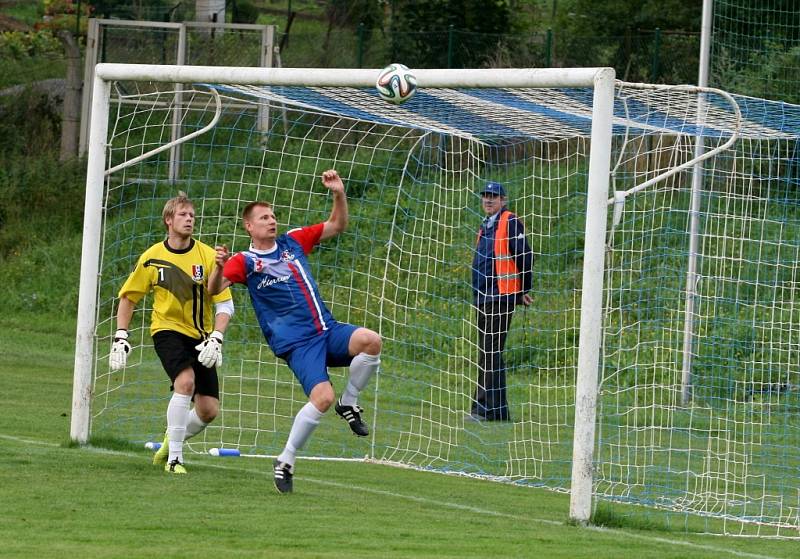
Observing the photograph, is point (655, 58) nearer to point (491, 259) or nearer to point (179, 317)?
point (491, 259)

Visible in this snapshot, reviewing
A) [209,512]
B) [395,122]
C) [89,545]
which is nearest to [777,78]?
[395,122]

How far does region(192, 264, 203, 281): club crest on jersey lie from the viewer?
8.95 m

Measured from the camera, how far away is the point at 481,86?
27.3ft

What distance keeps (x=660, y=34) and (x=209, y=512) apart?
15.2 metres

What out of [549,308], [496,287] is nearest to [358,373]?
[496,287]

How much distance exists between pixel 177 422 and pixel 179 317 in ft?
2.26

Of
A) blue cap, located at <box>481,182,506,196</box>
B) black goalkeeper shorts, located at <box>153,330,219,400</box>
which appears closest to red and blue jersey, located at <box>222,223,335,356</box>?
black goalkeeper shorts, located at <box>153,330,219,400</box>

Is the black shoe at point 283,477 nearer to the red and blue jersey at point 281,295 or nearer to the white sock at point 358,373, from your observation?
the white sock at point 358,373

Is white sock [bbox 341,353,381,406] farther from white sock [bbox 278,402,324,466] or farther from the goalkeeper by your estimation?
the goalkeeper

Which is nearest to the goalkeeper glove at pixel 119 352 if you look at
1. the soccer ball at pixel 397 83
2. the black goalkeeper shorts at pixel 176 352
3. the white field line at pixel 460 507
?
the black goalkeeper shorts at pixel 176 352

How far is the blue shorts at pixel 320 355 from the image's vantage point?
833 centimetres

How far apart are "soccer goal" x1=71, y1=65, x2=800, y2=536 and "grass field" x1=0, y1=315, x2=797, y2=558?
0.47 meters

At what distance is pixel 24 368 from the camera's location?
14742 millimetres

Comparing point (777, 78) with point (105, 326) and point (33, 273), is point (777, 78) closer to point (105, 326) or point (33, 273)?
point (105, 326)
